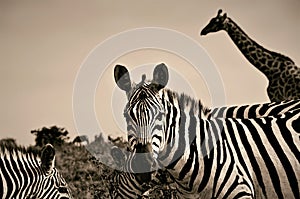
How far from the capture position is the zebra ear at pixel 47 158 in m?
2.09

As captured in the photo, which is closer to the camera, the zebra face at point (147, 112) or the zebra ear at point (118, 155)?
the zebra face at point (147, 112)

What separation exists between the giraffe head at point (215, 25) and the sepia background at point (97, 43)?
22 mm

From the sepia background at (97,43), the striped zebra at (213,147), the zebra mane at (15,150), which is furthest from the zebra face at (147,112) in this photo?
the zebra mane at (15,150)

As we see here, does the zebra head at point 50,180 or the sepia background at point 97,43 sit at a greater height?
the sepia background at point 97,43

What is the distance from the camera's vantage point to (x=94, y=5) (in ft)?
7.88

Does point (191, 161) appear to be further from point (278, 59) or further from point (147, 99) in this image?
point (278, 59)

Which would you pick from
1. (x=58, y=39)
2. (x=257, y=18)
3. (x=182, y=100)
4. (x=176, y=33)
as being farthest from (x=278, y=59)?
(x=58, y=39)

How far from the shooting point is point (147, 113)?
5.84ft

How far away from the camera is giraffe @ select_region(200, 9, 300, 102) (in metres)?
2.29

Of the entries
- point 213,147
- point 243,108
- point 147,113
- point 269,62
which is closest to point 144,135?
point 147,113

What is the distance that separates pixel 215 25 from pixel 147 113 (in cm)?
76

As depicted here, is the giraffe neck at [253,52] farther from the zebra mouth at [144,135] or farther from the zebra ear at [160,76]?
the zebra mouth at [144,135]

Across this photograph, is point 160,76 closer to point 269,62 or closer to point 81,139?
point 81,139

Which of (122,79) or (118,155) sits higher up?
(122,79)
